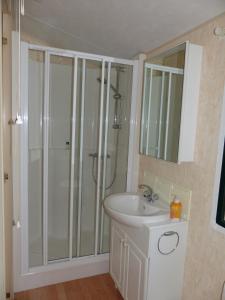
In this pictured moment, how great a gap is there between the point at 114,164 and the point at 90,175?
0.29 metres

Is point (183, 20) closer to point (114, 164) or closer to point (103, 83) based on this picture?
point (103, 83)

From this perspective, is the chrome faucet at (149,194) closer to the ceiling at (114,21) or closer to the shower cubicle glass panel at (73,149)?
the shower cubicle glass panel at (73,149)

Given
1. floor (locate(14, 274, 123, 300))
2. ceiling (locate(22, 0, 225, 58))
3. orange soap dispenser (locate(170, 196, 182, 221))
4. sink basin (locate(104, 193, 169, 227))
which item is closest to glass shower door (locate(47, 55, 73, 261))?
floor (locate(14, 274, 123, 300))

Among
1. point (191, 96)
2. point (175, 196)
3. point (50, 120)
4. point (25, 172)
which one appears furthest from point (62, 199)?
point (191, 96)

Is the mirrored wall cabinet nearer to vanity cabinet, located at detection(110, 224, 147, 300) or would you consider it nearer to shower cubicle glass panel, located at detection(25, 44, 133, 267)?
shower cubicle glass panel, located at detection(25, 44, 133, 267)

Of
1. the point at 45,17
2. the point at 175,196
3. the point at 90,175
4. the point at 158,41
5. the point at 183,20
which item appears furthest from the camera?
the point at 90,175

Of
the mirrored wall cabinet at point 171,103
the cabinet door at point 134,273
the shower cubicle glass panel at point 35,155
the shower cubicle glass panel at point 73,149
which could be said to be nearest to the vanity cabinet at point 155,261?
the cabinet door at point 134,273

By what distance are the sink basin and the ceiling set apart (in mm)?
1368

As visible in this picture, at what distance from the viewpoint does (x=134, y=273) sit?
1.67 m

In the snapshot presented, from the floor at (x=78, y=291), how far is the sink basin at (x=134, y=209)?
2.58ft

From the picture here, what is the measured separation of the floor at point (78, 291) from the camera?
1.97 m

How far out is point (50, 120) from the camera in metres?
2.16

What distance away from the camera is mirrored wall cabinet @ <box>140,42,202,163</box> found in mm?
1508

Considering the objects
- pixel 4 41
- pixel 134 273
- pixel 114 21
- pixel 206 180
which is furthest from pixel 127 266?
pixel 114 21
